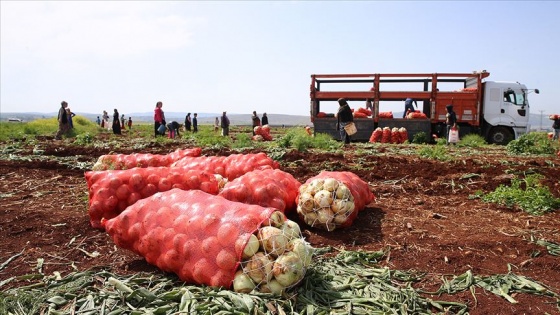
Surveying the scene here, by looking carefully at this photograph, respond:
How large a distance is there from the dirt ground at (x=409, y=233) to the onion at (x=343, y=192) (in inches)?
12.9

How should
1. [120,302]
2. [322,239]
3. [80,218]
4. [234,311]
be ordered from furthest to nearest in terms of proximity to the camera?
[80,218] → [322,239] → [120,302] → [234,311]

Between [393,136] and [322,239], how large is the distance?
1331 centimetres

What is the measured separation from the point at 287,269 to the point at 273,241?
0.61ft

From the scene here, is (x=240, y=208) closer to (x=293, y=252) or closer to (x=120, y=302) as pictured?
(x=293, y=252)

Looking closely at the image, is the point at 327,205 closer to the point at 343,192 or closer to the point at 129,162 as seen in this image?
the point at 343,192

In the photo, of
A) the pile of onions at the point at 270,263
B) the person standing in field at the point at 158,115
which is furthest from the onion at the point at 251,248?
the person standing in field at the point at 158,115

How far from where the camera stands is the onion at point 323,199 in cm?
386

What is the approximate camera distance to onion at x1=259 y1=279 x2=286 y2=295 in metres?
2.57

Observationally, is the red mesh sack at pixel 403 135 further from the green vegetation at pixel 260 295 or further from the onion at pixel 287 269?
the onion at pixel 287 269

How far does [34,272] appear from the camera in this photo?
306 cm

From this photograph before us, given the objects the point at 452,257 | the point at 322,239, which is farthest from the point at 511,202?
the point at 322,239

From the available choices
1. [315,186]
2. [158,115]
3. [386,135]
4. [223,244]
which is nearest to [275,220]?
[223,244]

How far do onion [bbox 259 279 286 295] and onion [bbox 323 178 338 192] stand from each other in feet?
5.00

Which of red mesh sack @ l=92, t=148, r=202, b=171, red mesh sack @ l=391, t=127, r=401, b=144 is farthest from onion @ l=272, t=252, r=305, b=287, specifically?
red mesh sack @ l=391, t=127, r=401, b=144
